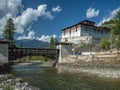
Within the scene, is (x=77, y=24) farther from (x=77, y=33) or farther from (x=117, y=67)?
(x=117, y=67)

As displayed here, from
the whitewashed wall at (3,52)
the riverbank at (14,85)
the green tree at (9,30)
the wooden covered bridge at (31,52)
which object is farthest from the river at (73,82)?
the green tree at (9,30)

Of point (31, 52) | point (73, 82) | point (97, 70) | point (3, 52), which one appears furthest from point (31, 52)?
point (73, 82)

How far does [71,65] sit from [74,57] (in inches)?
142

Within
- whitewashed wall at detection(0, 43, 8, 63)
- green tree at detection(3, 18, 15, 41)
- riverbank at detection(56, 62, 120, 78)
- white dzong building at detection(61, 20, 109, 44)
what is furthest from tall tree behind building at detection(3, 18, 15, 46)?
whitewashed wall at detection(0, 43, 8, 63)

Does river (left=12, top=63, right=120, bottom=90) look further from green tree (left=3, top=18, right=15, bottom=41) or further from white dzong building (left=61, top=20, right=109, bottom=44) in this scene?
green tree (left=3, top=18, right=15, bottom=41)

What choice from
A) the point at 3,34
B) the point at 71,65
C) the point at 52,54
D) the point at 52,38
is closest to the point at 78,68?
the point at 71,65

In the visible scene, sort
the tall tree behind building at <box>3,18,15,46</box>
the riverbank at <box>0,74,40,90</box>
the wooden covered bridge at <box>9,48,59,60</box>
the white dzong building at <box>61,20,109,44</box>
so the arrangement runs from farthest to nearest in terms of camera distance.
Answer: the tall tree behind building at <box>3,18,15,46</box>, the white dzong building at <box>61,20,109,44</box>, the wooden covered bridge at <box>9,48,59,60</box>, the riverbank at <box>0,74,40,90</box>

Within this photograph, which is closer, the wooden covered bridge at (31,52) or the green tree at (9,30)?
the wooden covered bridge at (31,52)

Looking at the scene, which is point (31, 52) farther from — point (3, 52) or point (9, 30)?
point (9, 30)

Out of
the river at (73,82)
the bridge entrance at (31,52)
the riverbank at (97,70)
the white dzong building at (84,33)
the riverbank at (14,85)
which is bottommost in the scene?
the river at (73,82)

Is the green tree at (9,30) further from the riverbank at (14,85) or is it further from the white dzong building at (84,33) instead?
the riverbank at (14,85)

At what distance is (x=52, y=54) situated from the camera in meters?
64.3

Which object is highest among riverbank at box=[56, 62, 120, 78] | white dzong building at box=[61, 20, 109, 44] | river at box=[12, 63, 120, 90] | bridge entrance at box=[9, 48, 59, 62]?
white dzong building at box=[61, 20, 109, 44]

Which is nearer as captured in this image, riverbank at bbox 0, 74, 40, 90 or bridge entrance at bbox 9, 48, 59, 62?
riverbank at bbox 0, 74, 40, 90
